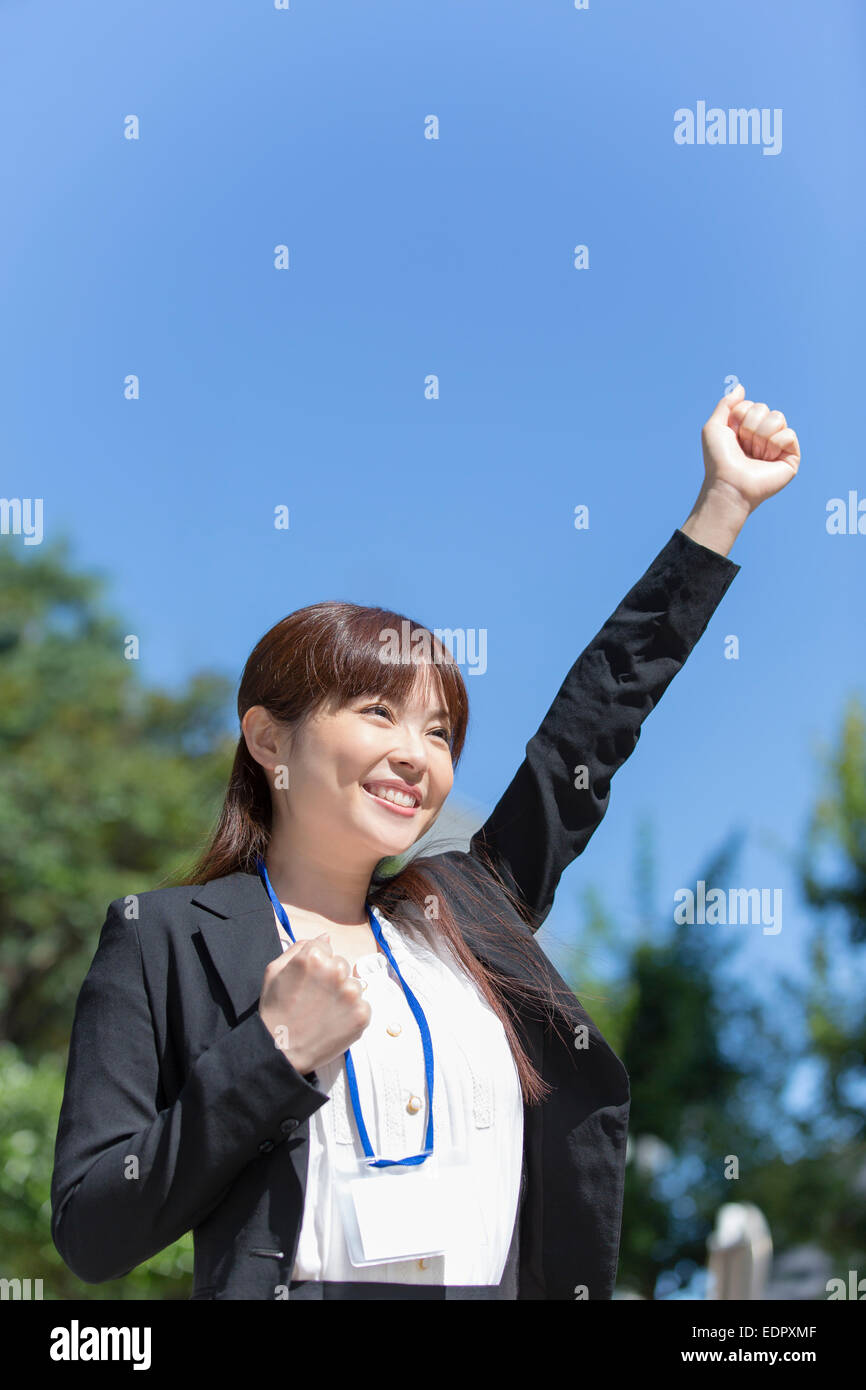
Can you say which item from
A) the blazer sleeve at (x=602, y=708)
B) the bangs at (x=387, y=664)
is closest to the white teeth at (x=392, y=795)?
the bangs at (x=387, y=664)

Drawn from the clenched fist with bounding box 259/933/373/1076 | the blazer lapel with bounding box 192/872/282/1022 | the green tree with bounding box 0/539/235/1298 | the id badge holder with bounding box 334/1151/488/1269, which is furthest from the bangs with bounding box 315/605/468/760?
the green tree with bounding box 0/539/235/1298

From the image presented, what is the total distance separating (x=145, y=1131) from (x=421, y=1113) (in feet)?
1.15

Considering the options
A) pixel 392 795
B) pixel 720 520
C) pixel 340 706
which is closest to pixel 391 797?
pixel 392 795

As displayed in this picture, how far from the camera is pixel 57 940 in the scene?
9758mm

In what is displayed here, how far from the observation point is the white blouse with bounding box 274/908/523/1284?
152cm

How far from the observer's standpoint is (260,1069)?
1415 mm

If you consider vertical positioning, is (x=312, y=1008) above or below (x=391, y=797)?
below

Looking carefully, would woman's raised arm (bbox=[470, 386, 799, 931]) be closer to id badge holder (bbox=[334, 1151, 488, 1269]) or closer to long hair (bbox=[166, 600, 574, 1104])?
long hair (bbox=[166, 600, 574, 1104])

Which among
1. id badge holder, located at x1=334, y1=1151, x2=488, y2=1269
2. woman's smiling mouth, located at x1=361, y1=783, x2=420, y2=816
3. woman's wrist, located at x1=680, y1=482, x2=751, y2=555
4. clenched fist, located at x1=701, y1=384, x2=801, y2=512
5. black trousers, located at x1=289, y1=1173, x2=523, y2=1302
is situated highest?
clenched fist, located at x1=701, y1=384, x2=801, y2=512

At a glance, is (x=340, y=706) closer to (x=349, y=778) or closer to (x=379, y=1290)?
(x=349, y=778)

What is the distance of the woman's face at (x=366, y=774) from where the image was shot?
1726mm

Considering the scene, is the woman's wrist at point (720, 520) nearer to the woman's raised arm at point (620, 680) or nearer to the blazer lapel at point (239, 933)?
the woman's raised arm at point (620, 680)

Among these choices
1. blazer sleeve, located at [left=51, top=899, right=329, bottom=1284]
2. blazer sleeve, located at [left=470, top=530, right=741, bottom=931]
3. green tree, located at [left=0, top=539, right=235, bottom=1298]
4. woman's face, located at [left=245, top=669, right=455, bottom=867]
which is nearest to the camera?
blazer sleeve, located at [left=51, top=899, right=329, bottom=1284]

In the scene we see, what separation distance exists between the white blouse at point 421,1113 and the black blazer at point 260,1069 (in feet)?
0.17
